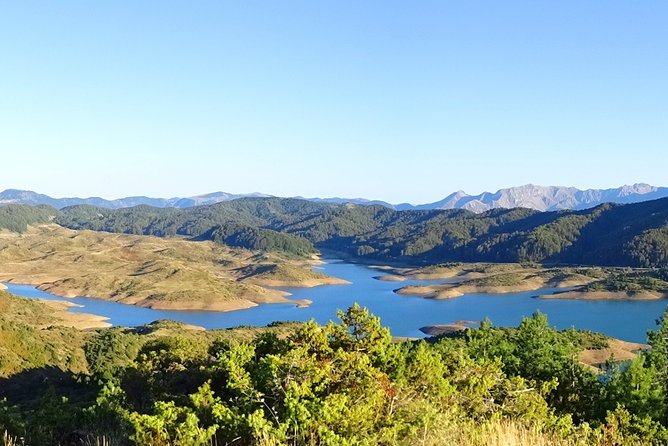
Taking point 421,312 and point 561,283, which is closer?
point 421,312

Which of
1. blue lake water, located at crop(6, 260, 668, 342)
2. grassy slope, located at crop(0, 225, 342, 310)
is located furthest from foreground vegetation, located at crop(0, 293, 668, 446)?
grassy slope, located at crop(0, 225, 342, 310)

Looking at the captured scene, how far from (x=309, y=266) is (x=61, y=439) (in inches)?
6462

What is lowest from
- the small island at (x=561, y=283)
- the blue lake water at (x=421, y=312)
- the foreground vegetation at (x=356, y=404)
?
the blue lake water at (x=421, y=312)

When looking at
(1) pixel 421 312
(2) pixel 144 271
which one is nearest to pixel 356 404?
(1) pixel 421 312

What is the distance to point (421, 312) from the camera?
97.8 meters

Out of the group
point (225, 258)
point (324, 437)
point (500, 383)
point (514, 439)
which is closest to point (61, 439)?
point (324, 437)

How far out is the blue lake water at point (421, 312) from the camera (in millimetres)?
85188

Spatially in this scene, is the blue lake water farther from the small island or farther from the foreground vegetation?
the foreground vegetation

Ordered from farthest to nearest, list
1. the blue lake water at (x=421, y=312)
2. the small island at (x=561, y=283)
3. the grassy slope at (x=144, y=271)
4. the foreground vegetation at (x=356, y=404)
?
the grassy slope at (x=144, y=271), the small island at (x=561, y=283), the blue lake water at (x=421, y=312), the foreground vegetation at (x=356, y=404)

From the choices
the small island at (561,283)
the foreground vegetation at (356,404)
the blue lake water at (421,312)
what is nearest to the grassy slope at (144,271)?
the blue lake water at (421,312)

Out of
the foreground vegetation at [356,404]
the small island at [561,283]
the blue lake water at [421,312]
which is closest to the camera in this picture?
the foreground vegetation at [356,404]

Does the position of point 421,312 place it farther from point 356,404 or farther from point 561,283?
point 356,404

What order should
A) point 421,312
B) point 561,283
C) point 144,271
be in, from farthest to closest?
point 144,271 < point 561,283 < point 421,312

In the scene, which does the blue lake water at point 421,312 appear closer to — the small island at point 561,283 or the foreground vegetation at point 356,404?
the small island at point 561,283
